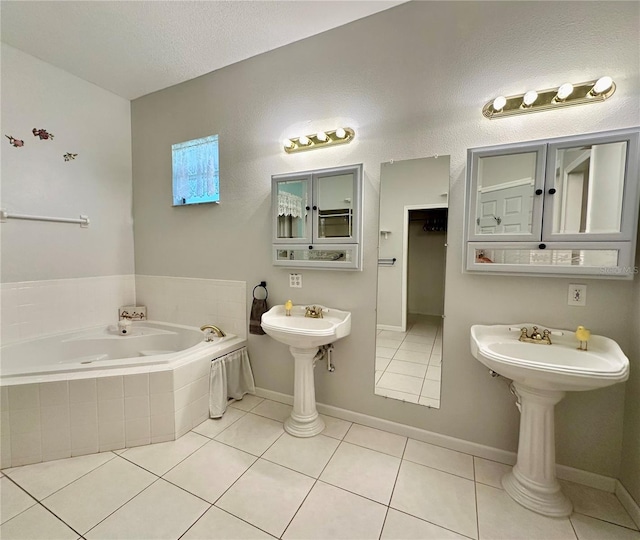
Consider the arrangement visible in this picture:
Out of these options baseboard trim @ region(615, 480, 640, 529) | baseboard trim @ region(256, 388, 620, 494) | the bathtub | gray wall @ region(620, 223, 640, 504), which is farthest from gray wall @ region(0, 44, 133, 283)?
baseboard trim @ region(615, 480, 640, 529)

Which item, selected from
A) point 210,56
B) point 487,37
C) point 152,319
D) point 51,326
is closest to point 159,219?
point 152,319

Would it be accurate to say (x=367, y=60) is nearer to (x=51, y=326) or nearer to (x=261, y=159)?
(x=261, y=159)

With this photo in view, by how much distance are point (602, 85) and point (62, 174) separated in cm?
392

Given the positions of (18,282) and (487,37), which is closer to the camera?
(487,37)

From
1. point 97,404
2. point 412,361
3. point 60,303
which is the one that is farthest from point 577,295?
point 60,303

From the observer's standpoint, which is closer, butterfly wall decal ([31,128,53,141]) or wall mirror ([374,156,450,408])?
wall mirror ([374,156,450,408])

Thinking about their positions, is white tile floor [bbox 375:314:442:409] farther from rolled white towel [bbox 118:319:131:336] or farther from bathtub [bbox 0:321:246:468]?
rolled white towel [bbox 118:319:131:336]

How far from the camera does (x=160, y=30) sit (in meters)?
2.07

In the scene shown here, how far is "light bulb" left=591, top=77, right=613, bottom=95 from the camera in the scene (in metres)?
1.32

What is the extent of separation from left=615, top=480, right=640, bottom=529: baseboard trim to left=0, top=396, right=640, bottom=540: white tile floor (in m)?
0.03

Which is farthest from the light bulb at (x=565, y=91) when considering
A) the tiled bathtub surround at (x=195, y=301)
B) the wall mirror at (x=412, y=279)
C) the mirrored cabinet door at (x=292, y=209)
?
the tiled bathtub surround at (x=195, y=301)

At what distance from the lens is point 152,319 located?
10.0 ft

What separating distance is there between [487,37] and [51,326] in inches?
156

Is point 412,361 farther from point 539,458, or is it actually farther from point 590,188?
point 590,188
